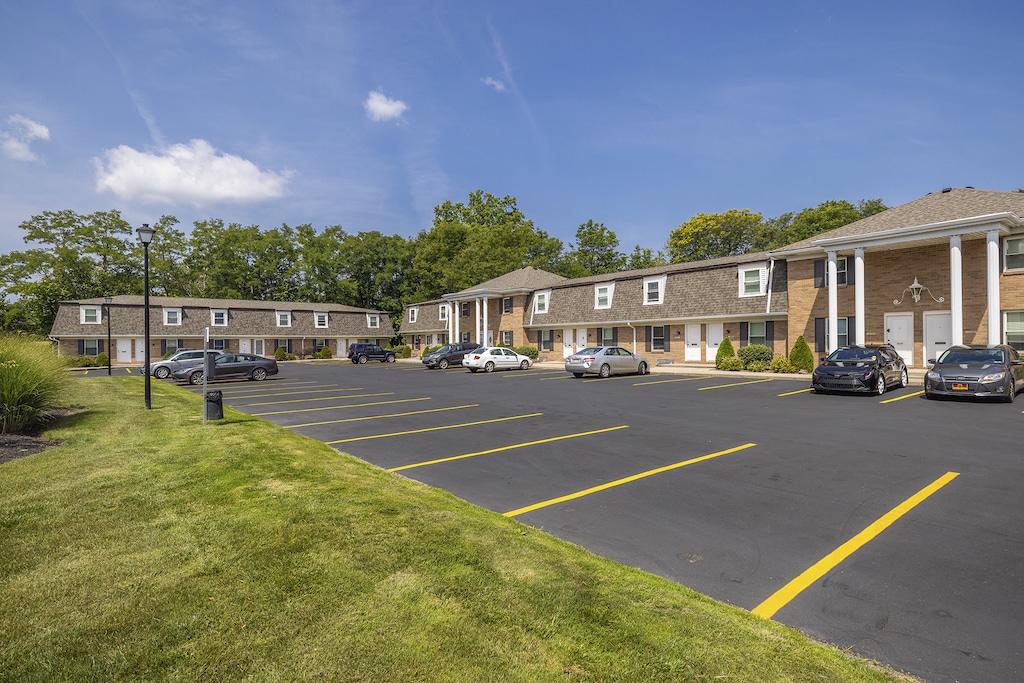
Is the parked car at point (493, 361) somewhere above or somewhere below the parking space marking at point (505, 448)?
above

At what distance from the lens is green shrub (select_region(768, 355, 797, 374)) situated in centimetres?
2494

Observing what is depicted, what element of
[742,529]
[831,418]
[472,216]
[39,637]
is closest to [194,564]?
[39,637]

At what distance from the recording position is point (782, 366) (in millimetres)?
25188

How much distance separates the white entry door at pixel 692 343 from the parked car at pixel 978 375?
15912 millimetres

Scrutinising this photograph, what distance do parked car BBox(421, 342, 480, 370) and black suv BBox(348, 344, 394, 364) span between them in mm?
11043

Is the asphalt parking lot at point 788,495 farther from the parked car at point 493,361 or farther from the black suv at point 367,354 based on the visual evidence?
the black suv at point 367,354

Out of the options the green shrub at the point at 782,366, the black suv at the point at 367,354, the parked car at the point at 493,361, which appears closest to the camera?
the green shrub at the point at 782,366

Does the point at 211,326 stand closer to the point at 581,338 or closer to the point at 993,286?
the point at 581,338

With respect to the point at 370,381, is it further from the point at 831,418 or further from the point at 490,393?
the point at 831,418

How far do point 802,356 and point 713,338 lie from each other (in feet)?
22.4

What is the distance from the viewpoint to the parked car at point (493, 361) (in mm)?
31266

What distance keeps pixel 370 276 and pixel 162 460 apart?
66976 millimetres

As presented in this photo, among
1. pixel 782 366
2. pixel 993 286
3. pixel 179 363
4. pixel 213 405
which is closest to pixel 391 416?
pixel 213 405

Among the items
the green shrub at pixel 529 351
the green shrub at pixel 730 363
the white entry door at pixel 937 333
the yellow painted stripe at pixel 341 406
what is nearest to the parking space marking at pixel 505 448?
the yellow painted stripe at pixel 341 406
